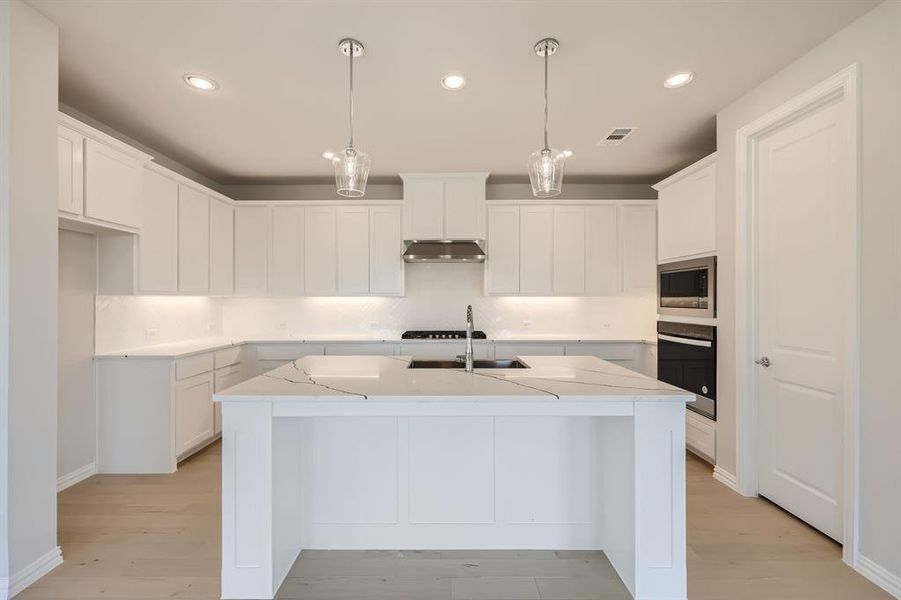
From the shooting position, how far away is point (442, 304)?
4926mm

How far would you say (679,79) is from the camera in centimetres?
264

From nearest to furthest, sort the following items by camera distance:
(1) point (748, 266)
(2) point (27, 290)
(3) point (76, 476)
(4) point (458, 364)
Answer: (2) point (27, 290) → (1) point (748, 266) → (4) point (458, 364) → (3) point (76, 476)

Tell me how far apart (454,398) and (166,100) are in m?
2.86

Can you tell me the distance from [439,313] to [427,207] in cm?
121

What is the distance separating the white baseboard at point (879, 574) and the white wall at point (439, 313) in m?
3.02

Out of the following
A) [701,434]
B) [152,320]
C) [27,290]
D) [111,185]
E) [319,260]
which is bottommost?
[701,434]

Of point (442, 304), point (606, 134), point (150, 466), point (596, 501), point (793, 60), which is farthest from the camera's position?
point (442, 304)

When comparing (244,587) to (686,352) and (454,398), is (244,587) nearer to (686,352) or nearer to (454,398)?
(454,398)

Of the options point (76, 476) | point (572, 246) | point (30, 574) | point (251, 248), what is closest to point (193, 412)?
point (76, 476)

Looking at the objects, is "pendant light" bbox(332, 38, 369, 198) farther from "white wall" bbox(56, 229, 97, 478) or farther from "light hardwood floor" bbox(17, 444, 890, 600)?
"white wall" bbox(56, 229, 97, 478)

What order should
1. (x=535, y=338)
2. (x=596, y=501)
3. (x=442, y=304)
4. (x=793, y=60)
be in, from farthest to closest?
(x=442, y=304) < (x=535, y=338) < (x=793, y=60) < (x=596, y=501)

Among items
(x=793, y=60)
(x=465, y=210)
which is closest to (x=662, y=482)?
(x=793, y=60)

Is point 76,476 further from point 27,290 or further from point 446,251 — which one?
point 446,251

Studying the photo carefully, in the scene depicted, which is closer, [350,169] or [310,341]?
[350,169]
